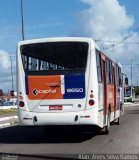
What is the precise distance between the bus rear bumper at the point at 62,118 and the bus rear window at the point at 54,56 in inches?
58.6

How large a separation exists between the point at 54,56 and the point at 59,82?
0.97 meters

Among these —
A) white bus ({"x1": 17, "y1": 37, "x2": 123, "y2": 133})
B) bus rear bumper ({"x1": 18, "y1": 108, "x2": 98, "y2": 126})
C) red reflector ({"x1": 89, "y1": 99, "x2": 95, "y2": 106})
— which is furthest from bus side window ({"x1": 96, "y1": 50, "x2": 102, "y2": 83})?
bus rear bumper ({"x1": 18, "y1": 108, "x2": 98, "y2": 126})

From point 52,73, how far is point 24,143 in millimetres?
2447

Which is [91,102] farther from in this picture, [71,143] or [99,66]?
[99,66]

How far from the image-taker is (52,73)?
15922 mm

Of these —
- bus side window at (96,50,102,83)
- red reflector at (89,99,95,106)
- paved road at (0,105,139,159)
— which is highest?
bus side window at (96,50,102,83)

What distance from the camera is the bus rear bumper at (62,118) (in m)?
15.4

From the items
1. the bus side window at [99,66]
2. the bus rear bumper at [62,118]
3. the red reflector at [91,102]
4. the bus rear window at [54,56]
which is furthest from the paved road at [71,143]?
the bus rear window at [54,56]

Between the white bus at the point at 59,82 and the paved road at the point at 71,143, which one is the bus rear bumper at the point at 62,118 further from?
the paved road at the point at 71,143

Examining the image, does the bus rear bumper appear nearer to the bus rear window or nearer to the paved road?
the paved road

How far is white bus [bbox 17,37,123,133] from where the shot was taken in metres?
15.6

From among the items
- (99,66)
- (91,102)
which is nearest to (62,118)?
(91,102)

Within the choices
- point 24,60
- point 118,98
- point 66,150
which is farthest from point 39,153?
point 118,98

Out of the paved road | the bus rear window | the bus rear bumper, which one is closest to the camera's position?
the paved road
